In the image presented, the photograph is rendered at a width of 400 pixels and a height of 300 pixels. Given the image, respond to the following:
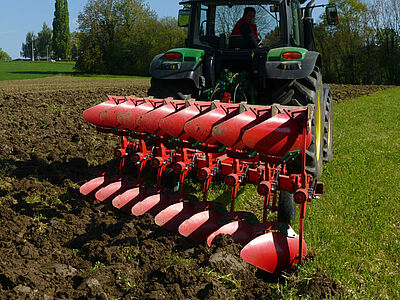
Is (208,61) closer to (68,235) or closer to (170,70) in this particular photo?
(170,70)

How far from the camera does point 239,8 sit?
4844 mm

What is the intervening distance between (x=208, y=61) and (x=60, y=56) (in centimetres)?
8821

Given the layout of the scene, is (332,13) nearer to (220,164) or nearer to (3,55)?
(220,164)

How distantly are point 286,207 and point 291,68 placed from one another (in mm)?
1364

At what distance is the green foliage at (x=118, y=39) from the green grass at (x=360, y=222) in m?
36.7

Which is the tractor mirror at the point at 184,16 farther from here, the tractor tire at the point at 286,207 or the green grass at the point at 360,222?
the tractor tire at the point at 286,207

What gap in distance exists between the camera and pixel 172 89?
4.60 meters

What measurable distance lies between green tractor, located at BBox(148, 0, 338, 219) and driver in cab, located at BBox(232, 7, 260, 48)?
3cm

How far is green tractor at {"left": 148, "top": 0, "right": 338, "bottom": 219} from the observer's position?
4.34 m

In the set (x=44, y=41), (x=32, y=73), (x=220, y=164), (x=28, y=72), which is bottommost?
(x=220, y=164)

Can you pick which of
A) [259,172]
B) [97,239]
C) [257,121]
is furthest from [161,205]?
[257,121]

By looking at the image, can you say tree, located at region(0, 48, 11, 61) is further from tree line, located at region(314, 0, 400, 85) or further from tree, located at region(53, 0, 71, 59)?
tree line, located at region(314, 0, 400, 85)

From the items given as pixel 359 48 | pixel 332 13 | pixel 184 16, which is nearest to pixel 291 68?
pixel 332 13

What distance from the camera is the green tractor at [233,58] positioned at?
4.34 metres
